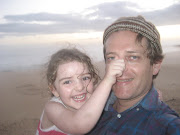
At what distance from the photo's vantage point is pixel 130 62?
225 centimetres

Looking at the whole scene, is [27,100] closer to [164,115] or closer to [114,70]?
[114,70]

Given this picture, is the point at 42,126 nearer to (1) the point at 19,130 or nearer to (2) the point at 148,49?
(2) the point at 148,49

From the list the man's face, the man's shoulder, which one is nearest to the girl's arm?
the man's face

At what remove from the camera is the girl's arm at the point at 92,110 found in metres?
1.96

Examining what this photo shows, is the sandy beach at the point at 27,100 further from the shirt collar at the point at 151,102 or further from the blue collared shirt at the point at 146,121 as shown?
the shirt collar at the point at 151,102

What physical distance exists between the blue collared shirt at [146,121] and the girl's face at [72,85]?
0.50 m

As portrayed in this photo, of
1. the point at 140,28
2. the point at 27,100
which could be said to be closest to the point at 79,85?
the point at 140,28

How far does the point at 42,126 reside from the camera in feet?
8.79

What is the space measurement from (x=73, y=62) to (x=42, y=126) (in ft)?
3.85

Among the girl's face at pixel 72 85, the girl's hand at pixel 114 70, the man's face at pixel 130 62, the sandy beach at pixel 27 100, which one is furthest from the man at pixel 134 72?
the sandy beach at pixel 27 100

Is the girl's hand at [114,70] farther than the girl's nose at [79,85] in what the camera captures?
No

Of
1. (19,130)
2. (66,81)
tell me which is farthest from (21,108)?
(66,81)

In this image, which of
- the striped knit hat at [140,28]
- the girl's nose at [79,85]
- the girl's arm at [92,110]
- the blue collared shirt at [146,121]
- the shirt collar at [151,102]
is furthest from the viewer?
the girl's nose at [79,85]

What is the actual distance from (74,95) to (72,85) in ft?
0.51
